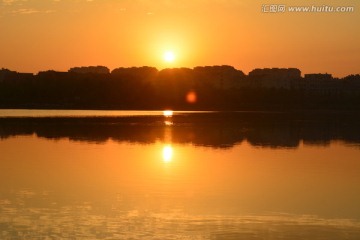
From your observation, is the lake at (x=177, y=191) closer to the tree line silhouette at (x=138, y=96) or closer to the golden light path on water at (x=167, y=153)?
the golden light path on water at (x=167, y=153)

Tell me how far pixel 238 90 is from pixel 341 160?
119 m

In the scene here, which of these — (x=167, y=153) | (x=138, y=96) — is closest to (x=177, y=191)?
(x=167, y=153)

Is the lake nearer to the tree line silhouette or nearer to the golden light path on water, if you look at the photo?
the golden light path on water

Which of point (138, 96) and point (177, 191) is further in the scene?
point (138, 96)

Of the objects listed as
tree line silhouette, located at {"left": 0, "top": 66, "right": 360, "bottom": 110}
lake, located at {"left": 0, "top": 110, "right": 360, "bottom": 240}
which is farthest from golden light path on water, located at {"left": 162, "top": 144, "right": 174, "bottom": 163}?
tree line silhouette, located at {"left": 0, "top": 66, "right": 360, "bottom": 110}

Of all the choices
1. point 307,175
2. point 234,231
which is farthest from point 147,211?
point 307,175

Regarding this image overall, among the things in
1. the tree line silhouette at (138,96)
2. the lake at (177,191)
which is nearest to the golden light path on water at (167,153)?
the lake at (177,191)

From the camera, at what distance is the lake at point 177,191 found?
13453 mm

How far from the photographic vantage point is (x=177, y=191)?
18.3 m

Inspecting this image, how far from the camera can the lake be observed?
1345cm

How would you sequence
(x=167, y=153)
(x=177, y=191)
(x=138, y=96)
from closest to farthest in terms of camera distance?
1. (x=177, y=191)
2. (x=167, y=153)
3. (x=138, y=96)

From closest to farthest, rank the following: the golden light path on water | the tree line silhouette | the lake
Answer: the lake → the golden light path on water → the tree line silhouette

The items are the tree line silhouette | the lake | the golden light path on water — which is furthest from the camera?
the tree line silhouette

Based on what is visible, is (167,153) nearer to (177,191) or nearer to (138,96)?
(177,191)
